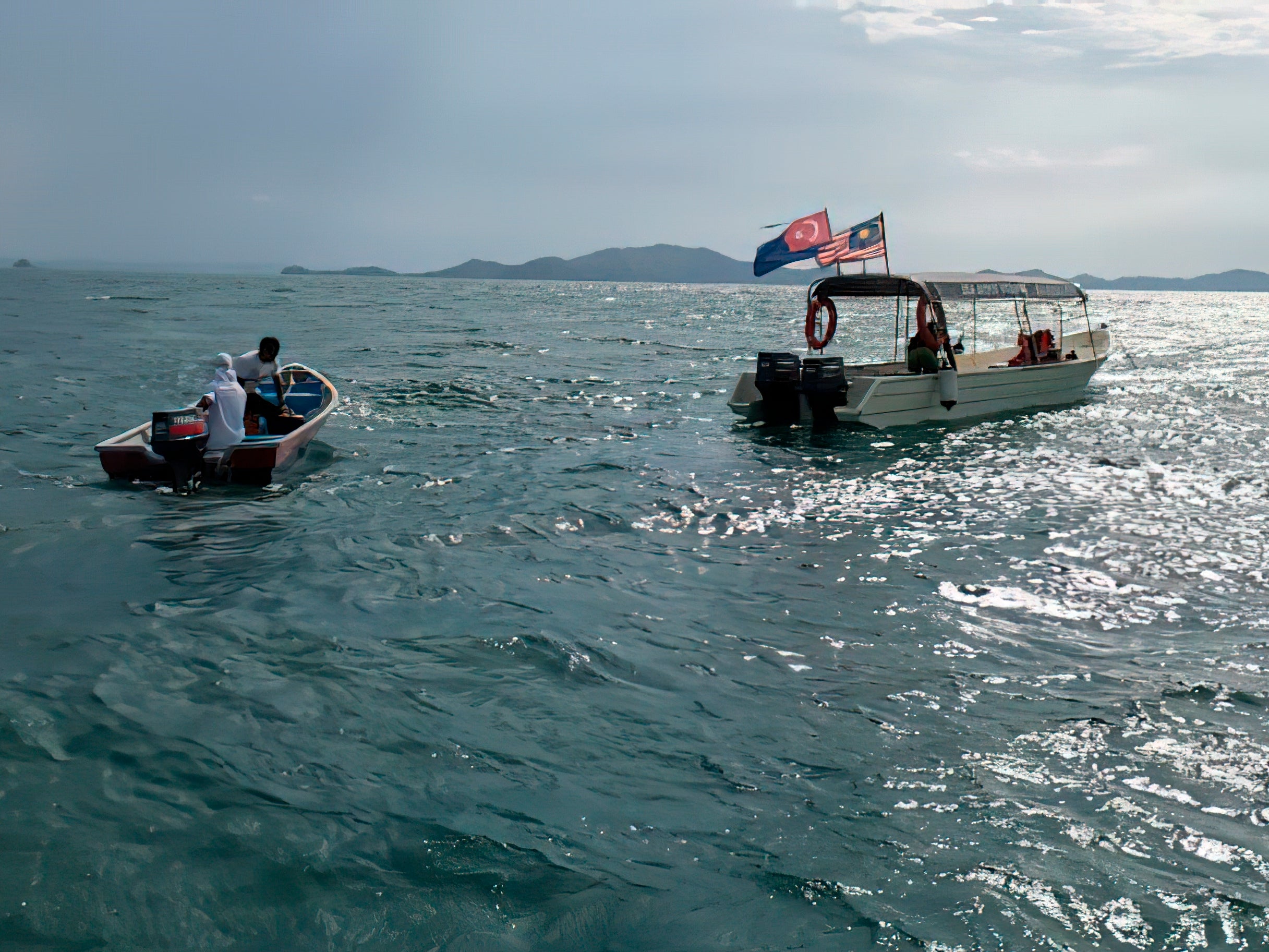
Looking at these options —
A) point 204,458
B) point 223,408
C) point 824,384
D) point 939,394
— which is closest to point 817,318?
point 824,384

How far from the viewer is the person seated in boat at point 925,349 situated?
711 inches

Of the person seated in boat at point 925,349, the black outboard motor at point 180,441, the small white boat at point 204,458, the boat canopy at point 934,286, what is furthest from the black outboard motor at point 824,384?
the black outboard motor at point 180,441

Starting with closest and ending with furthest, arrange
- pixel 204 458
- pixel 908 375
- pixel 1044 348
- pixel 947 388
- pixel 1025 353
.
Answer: pixel 204 458 → pixel 908 375 → pixel 947 388 → pixel 1025 353 → pixel 1044 348

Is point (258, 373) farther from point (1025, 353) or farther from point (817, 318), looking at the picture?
point (1025, 353)

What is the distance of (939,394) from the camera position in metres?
18.2

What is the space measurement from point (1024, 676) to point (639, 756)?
3071 millimetres

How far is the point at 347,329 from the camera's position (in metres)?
44.7

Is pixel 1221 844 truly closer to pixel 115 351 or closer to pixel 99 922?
pixel 99 922

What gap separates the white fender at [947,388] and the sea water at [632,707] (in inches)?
152

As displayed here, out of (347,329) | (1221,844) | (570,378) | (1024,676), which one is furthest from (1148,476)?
(347,329)

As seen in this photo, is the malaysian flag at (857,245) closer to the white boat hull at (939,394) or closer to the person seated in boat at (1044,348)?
the white boat hull at (939,394)

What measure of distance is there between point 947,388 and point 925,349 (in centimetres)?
92

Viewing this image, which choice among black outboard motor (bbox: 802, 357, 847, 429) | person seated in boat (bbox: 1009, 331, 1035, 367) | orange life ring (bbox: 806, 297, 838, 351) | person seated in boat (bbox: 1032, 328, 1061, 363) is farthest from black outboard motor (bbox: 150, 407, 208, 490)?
person seated in boat (bbox: 1032, 328, 1061, 363)

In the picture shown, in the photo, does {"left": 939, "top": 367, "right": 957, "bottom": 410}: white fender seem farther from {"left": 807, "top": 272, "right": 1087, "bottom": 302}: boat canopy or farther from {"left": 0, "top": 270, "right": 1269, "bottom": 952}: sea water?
{"left": 0, "top": 270, "right": 1269, "bottom": 952}: sea water
